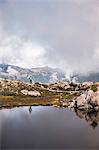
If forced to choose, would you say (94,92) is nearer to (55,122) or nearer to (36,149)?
(55,122)

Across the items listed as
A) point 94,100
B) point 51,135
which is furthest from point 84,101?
point 51,135

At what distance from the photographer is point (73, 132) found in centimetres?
6312

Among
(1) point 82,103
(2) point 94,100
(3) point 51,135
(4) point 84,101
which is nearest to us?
(3) point 51,135

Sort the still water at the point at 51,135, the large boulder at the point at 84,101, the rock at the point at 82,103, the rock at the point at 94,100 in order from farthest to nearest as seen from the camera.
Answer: the rock at the point at 82,103 < the large boulder at the point at 84,101 < the rock at the point at 94,100 < the still water at the point at 51,135

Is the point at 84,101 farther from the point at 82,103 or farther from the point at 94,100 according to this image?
the point at 94,100

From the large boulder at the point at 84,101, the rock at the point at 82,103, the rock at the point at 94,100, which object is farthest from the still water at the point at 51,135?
the rock at the point at 82,103

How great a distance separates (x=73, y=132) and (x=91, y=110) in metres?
37.1

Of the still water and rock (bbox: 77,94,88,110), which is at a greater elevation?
rock (bbox: 77,94,88,110)

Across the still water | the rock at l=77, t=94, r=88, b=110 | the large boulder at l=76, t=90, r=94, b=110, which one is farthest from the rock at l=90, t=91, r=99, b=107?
the still water

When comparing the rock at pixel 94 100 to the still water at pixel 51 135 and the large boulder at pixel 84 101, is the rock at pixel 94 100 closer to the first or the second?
the large boulder at pixel 84 101

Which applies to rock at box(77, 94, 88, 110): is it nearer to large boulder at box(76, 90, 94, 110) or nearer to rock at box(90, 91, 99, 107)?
large boulder at box(76, 90, 94, 110)

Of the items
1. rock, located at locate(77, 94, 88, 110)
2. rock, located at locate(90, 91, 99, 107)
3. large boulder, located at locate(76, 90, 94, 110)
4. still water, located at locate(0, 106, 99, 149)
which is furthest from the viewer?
rock, located at locate(77, 94, 88, 110)

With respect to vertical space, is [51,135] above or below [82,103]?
below

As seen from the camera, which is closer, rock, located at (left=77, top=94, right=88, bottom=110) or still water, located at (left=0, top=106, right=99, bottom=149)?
still water, located at (left=0, top=106, right=99, bottom=149)
